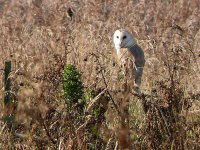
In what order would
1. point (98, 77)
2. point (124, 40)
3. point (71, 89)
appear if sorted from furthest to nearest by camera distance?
point (124, 40), point (98, 77), point (71, 89)

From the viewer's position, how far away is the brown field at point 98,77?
2.36 m

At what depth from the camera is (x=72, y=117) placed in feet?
A: 8.70

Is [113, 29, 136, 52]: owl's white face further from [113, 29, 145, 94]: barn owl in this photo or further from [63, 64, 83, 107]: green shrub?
[63, 64, 83, 107]: green shrub

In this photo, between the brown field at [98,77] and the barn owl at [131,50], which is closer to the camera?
the brown field at [98,77]

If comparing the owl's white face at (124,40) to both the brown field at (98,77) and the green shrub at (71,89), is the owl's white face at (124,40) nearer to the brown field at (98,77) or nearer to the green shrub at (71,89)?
the brown field at (98,77)

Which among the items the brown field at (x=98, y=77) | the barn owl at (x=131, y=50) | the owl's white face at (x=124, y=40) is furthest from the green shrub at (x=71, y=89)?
the owl's white face at (x=124, y=40)

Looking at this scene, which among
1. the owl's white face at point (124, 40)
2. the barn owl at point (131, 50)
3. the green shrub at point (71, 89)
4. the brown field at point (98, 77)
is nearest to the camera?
the brown field at point (98, 77)

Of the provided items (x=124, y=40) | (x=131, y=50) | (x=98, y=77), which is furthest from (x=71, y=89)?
(x=124, y=40)

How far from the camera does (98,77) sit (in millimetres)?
3273

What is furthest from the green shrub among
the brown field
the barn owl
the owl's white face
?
the owl's white face

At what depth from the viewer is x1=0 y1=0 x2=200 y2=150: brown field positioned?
7.73 feet

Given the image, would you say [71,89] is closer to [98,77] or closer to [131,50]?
[98,77]

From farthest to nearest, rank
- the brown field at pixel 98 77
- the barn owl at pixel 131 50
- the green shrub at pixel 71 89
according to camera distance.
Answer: the barn owl at pixel 131 50
the green shrub at pixel 71 89
the brown field at pixel 98 77

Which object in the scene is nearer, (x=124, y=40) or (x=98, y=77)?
(x=98, y=77)
